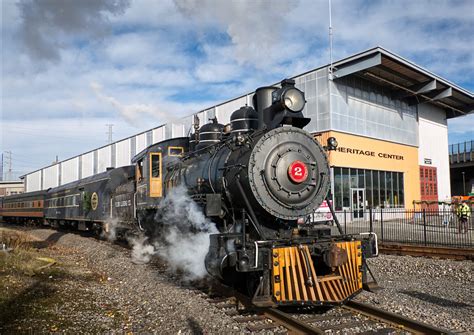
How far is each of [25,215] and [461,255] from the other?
34.8 m

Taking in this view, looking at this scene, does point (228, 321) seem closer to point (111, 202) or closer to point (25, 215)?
point (111, 202)

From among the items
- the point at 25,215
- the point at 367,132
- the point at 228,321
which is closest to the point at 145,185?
the point at 228,321

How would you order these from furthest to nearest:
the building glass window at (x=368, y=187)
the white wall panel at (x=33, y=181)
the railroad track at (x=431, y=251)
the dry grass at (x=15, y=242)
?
1. the white wall panel at (x=33, y=181)
2. the building glass window at (x=368, y=187)
3. the dry grass at (x=15, y=242)
4. the railroad track at (x=431, y=251)

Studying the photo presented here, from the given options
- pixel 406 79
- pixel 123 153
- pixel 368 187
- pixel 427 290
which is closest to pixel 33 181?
pixel 123 153

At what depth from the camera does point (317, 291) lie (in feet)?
19.0

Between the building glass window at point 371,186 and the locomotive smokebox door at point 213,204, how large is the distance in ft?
59.8

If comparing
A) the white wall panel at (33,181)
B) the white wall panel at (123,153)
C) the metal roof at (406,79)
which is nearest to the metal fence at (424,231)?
the metal roof at (406,79)

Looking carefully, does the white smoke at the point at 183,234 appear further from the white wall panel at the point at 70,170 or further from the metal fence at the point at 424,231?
the white wall panel at the point at 70,170

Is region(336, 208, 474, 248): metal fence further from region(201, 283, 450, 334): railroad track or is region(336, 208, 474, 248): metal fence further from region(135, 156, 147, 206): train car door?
region(201, 283, 450, 334): railroad track

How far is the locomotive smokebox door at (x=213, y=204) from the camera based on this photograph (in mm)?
7273

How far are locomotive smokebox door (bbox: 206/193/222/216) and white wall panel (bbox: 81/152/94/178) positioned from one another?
49800 mm

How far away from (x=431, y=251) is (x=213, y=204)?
7.92 meters

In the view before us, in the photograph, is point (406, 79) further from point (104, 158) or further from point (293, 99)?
point (104, 158)

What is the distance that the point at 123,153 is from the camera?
46.0m
